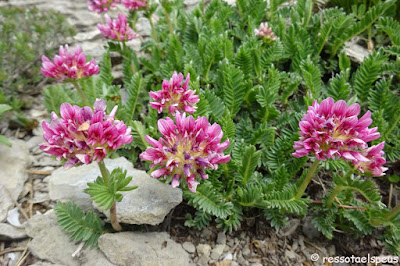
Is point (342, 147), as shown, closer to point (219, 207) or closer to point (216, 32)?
point (219, 207)

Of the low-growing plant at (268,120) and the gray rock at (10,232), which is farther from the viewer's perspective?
the gray rock at (10,232)

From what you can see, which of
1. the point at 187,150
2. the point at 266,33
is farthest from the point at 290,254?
the point at 266,33

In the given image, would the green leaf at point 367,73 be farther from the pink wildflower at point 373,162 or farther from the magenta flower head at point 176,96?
the magenta flower head at point 176,96

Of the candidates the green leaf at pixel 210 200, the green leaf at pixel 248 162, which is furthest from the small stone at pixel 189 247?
the green leaf at pixel 248 162

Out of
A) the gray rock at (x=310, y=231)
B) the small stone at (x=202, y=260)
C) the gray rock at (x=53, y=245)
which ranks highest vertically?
the gray rock at (x=53, y=245)

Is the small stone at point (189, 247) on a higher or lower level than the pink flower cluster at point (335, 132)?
lower

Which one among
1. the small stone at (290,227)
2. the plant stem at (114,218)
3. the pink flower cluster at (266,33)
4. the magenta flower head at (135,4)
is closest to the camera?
the plant stem at (114,218)

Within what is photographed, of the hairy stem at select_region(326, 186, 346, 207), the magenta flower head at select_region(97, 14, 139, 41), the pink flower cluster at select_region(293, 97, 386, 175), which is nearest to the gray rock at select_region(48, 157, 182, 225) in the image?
the pink flower cluster at select_region(293, 97, 386, 175)
